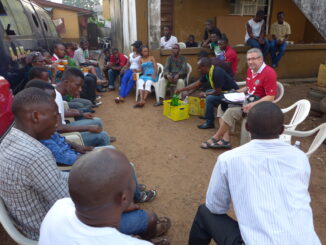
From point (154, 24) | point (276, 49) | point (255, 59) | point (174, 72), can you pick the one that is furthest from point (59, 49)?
point (276, 49)

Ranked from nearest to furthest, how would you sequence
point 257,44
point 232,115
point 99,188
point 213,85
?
point 99,188, point 232,115, point 213,85, point 257,44

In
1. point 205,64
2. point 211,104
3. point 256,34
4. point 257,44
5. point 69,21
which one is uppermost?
point 69,21

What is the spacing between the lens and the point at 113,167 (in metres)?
0.96

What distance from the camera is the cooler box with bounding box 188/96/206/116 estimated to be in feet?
17.0

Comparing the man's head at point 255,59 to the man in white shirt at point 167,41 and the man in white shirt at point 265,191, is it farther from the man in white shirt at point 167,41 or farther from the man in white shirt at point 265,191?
the man in white shirt at point 167,41

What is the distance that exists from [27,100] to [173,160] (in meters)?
2.32

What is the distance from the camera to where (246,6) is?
9.62 meters

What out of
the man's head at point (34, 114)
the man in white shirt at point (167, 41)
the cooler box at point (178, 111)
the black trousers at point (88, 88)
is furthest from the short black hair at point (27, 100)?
the man in white shirt at point (167, 41)

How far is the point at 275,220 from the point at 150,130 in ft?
11.5

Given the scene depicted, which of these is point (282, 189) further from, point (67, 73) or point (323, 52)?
point (323, 52)

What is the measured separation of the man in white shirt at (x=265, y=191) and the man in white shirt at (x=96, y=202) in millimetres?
655

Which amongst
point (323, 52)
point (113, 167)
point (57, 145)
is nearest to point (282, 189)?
point (113, 167)

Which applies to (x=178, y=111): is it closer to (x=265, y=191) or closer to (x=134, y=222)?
(x=134, y=222)

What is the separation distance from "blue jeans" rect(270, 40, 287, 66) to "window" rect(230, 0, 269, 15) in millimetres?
2947
